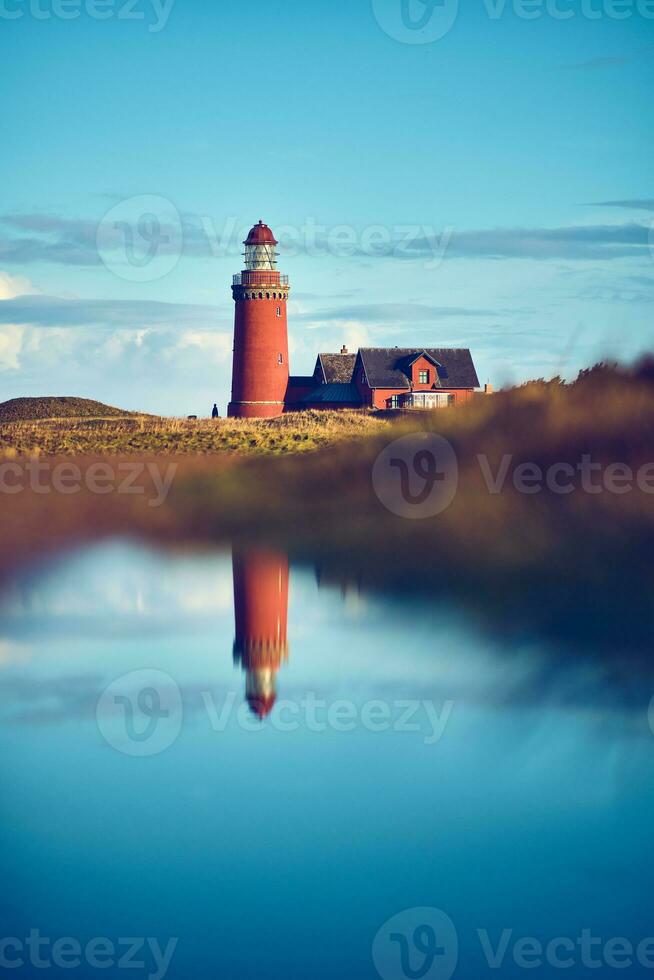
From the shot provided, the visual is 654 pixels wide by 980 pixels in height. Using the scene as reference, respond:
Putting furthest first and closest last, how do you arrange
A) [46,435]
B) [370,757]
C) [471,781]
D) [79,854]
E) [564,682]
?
[46,435] → [564,682] → [370,757] → [471,781] → [79,854]

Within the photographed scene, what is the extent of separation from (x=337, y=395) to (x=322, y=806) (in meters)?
57.8

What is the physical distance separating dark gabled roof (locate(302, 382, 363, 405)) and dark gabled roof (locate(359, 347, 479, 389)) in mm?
2025

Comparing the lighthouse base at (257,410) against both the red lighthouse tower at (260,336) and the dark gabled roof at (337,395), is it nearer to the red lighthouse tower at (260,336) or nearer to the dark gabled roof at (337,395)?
the red lighthouse tower at (260,336)

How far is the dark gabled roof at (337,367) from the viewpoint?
67875mm

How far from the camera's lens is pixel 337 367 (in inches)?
2704

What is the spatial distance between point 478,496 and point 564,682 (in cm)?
836

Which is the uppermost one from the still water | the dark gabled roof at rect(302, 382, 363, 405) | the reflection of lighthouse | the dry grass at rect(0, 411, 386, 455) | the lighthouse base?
the dark gabled roof at rect(302, 382, 363, 405)

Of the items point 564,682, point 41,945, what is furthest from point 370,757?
point 41,945

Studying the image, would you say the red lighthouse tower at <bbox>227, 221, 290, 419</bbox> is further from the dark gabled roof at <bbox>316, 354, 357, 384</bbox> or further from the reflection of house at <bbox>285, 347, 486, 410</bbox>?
the dark gabled roof at <bbox>316, 354, 357, 384</bbox>

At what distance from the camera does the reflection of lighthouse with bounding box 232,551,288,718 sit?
11.2 metres

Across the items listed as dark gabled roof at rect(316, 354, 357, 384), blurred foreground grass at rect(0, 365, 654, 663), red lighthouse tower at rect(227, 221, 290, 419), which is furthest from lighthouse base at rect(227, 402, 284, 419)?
blurred foreground grass at rect(0, 365, 654, 663)

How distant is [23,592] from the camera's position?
1614cm

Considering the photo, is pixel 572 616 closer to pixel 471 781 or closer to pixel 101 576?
pixel 471 781

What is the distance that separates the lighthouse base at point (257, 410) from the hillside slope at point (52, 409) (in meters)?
5.85
